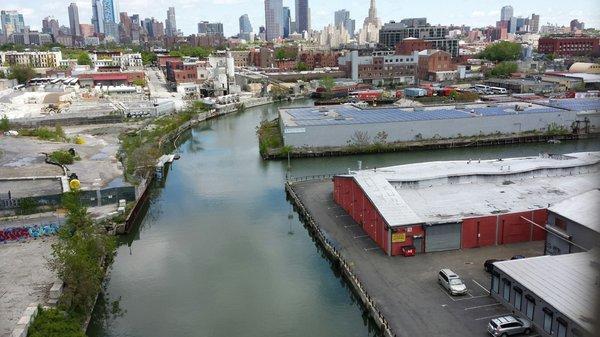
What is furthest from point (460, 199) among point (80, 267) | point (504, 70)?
point (504, 70)

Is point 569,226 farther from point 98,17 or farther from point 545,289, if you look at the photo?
point 98,17

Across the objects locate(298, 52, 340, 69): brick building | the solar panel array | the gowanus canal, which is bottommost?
the gowanus canal

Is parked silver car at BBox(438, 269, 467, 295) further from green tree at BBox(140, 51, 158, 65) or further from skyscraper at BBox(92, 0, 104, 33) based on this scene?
skyscraper at BBox(92, 0, 104, 33)

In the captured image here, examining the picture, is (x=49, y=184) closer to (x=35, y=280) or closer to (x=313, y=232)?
(x=35, y=280)

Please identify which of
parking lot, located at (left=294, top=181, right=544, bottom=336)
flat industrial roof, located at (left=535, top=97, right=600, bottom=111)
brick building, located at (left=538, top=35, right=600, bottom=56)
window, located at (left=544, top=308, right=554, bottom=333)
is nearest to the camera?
window, located at (left=544, top=308, right=554, bottom=333)

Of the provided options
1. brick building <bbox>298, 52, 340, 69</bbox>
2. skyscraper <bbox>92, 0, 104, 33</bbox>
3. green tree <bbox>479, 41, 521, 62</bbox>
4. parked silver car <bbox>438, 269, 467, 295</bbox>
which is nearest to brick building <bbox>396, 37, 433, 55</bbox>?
brick building <bbox>298, 52, 340, 69</bbox>

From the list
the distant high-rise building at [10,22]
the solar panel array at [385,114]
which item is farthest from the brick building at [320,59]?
the distant high-rise building at [10,22]
